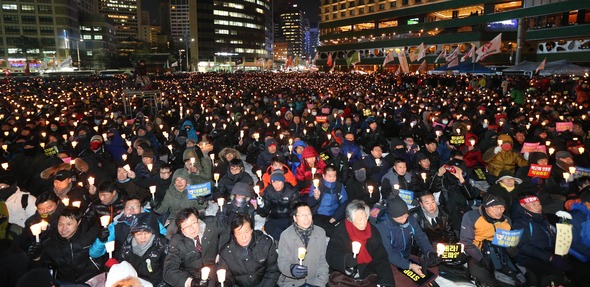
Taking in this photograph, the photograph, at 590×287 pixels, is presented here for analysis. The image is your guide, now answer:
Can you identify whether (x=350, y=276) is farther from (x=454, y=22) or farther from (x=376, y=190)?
(x=454, y=22)

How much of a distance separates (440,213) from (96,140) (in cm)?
776

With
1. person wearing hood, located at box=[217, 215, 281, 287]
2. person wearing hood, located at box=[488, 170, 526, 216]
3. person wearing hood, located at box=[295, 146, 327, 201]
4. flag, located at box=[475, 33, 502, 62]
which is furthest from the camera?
flag, located at box=[475, 33, 502, 62]

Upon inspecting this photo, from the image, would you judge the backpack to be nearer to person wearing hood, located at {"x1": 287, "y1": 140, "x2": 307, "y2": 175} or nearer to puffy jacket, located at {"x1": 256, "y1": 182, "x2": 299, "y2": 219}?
puffy jacket, located at {"x1": 256, "y1": 182, "x2": 299, "y2": 219}

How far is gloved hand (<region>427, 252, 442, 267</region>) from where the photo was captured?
14.5 feet

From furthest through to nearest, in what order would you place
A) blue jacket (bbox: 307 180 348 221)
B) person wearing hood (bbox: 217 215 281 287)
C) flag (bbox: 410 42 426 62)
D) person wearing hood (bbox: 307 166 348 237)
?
flag (bbox: 410 42 426 62), blue jacket (bbox: 307 180 348 221), person wearing hood (bbox: 307 166 348 237), person wearing hood (bbox: 217 215 281 287)

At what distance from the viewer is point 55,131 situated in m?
11.1

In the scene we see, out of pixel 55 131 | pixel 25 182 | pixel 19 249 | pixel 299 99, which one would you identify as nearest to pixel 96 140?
pixel 25 182

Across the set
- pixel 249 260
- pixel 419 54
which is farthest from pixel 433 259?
pixel 419 54

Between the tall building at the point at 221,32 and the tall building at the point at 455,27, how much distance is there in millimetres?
40958

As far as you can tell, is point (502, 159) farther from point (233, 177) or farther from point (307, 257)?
point (307, 257)

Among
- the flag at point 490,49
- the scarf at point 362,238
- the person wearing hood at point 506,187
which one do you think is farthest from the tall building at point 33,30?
the scarf at point 362,238

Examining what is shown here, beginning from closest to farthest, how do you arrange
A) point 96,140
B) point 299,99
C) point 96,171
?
point 96,171 < point 96,140 < point 299,99

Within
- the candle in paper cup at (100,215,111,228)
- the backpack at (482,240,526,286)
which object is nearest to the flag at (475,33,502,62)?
the backpack at (482,240,526,286)

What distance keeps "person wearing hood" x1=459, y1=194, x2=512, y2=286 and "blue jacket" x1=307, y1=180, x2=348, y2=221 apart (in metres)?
1.97
